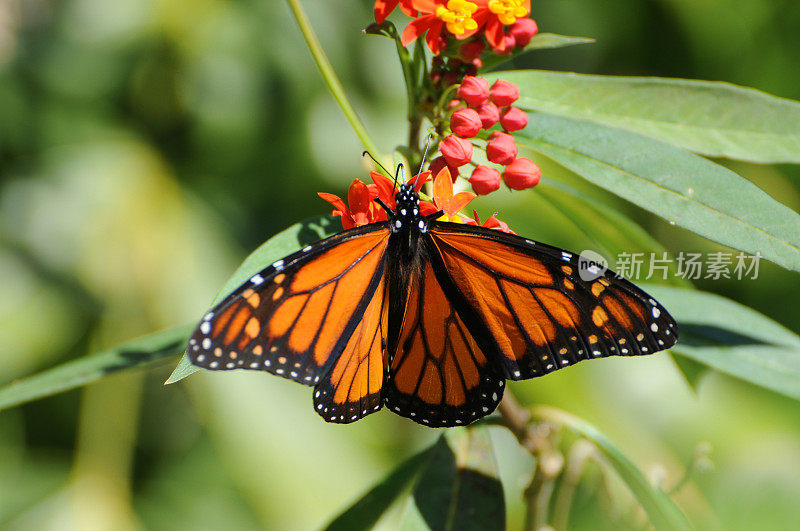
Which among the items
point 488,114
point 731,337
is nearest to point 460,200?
point 488,114

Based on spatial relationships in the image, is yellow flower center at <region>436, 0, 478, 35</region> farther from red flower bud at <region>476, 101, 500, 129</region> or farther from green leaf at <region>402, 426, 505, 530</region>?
green leaf at <region>402, 426, 505, 530</region>

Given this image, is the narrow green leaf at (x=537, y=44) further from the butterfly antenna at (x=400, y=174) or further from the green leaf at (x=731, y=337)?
the green leaf at (x=731, y=337)

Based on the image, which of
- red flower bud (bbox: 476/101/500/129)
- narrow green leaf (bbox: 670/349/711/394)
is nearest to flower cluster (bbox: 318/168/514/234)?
red flower bud (bbox: 476/101/500/129)

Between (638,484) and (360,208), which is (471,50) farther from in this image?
(638,484)

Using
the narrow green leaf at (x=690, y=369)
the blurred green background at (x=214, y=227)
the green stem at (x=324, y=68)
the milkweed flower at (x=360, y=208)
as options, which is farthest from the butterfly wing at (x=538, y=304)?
the blurred green background at (x=214, y=227)

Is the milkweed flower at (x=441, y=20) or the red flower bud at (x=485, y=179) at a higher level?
the milkweed flower at (x=441, y=20)
